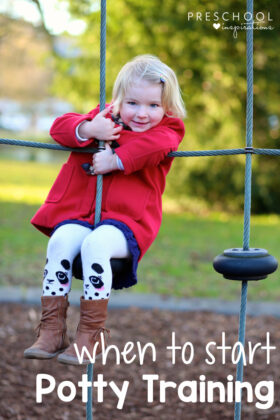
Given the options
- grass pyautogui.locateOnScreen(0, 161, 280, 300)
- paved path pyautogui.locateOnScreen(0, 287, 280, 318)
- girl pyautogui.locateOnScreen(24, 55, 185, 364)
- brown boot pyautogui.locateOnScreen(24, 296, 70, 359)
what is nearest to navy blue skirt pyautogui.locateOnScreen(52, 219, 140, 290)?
girl pyautogui.locateOnScreen(24, 55, 185, 364)

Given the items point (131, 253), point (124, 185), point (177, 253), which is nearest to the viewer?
point (131, 253)

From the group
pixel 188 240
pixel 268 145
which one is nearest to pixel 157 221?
pixel 188 240

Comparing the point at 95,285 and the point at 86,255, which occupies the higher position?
the point at 86,255

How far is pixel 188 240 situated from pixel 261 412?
466cm

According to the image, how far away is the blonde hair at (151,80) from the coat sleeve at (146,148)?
9cm

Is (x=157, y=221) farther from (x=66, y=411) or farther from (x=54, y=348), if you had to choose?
(x=66, y=411)

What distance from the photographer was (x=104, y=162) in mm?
2322

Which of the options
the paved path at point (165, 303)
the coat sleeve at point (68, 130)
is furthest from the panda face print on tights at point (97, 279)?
the paved path at point (165, 303)

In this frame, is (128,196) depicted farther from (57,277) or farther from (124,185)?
(57,277)

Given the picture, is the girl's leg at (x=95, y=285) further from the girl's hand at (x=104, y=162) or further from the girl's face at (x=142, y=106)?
the girl's face at (x=142, y=106)

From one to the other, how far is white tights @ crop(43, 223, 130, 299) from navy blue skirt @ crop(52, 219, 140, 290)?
0.02m

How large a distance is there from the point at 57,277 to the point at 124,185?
17.0 inches

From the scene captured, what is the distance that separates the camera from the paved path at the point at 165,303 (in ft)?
17.3

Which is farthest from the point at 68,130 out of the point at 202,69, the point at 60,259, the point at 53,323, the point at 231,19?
the point at 202,69
